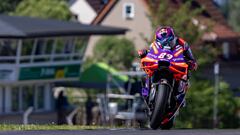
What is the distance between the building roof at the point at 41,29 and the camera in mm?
51453

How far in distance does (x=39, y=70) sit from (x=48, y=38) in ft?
6.47

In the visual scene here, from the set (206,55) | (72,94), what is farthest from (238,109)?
(72,94)

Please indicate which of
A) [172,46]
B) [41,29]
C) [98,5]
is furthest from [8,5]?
[172,46]

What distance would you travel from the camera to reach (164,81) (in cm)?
1609

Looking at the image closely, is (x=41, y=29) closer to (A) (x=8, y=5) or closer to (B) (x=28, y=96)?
(B) (x=28, y=96)

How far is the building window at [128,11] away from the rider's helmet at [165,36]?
59.1 meters

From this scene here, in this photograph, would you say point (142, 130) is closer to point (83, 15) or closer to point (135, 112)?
point (135, 112)

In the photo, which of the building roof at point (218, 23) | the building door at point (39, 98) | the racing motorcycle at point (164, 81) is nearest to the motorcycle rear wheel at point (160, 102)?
the racing motorcycle at point (164, 81)

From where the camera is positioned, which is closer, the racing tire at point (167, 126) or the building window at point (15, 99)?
the racing tire at point (167, 126)

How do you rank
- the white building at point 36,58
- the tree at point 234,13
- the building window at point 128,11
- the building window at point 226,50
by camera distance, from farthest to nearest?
the tree at point 234,13, the building window at point 128,11, the building window at point 226,50, the white building at point 36,58

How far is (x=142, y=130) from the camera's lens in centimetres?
1562

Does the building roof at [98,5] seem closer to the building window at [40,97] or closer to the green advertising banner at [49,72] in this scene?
the green advertising banner at [49,72]

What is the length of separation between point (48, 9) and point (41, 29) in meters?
17.9

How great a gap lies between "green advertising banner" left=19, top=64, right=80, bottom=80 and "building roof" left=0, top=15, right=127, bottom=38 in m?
1.76
